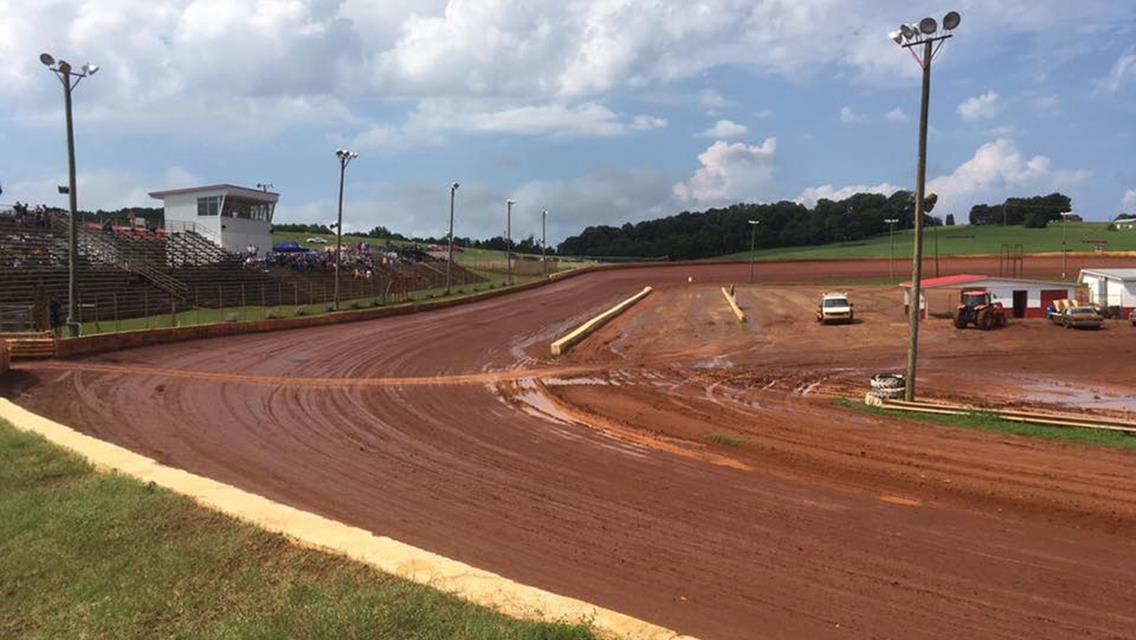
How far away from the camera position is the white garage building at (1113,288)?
48469 millimetres

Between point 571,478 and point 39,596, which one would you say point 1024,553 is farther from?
point 39,596

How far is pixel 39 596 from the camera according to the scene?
618cm

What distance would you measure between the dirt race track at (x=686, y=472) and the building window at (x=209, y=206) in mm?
34648

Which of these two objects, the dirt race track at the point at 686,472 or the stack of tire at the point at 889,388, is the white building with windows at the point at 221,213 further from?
the stack of tire at the point at 889,388

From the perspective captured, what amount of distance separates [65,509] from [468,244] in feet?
568

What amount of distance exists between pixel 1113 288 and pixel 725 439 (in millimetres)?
47117

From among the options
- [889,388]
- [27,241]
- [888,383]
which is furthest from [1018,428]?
[27,241]

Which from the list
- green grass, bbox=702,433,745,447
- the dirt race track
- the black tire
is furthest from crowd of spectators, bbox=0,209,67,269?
the black tire

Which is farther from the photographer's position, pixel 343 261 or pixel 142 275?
pixel 343 261

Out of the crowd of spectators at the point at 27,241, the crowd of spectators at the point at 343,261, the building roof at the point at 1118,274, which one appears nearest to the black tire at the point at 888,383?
the building roof at the point at 1118,274

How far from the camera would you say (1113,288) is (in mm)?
50000

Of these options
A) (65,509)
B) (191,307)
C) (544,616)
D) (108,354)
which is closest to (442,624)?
(544,616)

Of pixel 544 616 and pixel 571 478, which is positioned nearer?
pixel 544 616

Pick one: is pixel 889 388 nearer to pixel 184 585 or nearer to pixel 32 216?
pixel 184 585
